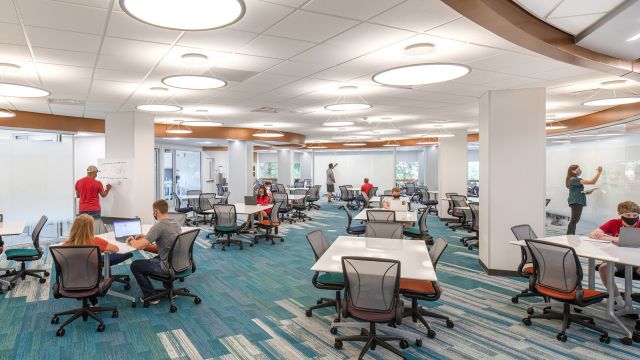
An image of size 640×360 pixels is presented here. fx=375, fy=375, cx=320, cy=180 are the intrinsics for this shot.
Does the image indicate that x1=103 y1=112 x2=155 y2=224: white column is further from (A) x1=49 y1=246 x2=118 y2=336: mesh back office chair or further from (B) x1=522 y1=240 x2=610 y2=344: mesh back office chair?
(B) x1=522 y1=240 x2=610 y2=344: mesh back office chair

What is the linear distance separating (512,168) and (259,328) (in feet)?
14.8

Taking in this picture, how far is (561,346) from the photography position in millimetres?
3559

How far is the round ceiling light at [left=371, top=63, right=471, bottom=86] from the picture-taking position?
4.01 m

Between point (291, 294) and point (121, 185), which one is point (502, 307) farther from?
point (121, 185)

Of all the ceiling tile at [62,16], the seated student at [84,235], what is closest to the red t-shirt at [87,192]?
the seated student at [84,235]

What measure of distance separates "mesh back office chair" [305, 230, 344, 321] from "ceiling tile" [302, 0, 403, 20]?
7.32ft

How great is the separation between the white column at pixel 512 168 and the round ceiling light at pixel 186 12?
473cm

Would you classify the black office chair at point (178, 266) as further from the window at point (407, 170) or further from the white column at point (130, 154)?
the window at point (407, 170)

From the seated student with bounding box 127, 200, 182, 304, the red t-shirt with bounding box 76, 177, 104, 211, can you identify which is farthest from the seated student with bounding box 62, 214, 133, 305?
the red t-shirt with bounding box 76, 177, 104, 211

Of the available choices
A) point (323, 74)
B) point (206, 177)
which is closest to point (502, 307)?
point (323, 74)

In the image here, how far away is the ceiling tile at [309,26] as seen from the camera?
10.4 ft

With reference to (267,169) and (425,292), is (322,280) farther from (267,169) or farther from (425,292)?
(267,169)

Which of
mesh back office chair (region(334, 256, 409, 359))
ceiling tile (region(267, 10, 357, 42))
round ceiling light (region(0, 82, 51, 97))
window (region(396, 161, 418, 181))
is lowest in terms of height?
mesh back office chair (region(334, 256, 409, 359))

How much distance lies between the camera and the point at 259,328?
3.91 meters
